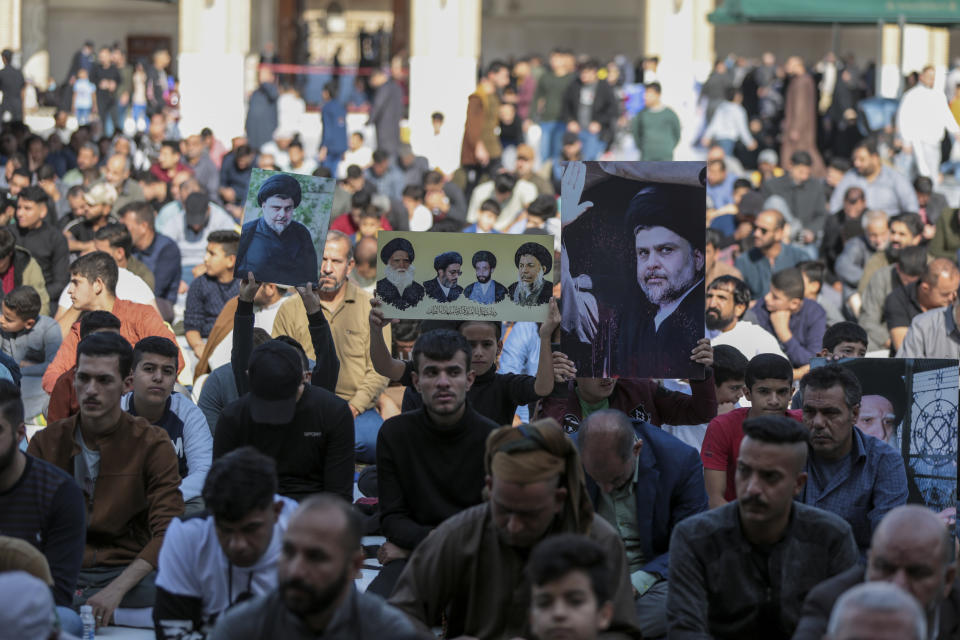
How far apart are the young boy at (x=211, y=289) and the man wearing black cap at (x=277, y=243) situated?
288 cm

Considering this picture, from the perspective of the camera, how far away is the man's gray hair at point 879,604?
368 cm

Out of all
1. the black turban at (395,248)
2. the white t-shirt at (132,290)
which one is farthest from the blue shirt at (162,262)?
the black turban at (395,248)

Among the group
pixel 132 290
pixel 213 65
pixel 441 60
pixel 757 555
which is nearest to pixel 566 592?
pixel 757 555

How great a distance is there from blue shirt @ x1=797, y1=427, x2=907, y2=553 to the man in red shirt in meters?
0.53

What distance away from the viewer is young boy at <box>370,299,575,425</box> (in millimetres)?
7087

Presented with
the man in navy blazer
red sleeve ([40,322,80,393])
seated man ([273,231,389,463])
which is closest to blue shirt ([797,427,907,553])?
the man in navy blazer

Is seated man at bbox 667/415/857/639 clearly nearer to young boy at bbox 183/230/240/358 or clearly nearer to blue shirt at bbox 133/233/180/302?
young boy at bbox 183/230/240/358

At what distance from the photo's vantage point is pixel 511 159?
21578mm

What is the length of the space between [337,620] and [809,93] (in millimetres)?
20133

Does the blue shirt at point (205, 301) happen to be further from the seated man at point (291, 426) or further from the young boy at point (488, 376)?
the seated man at point (291, 426)

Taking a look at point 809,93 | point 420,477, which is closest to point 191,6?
point 809,93

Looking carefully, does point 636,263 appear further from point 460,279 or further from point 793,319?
point 793,319

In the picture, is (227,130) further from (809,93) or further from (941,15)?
(941,15)

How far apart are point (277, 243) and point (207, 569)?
9.37 ft
